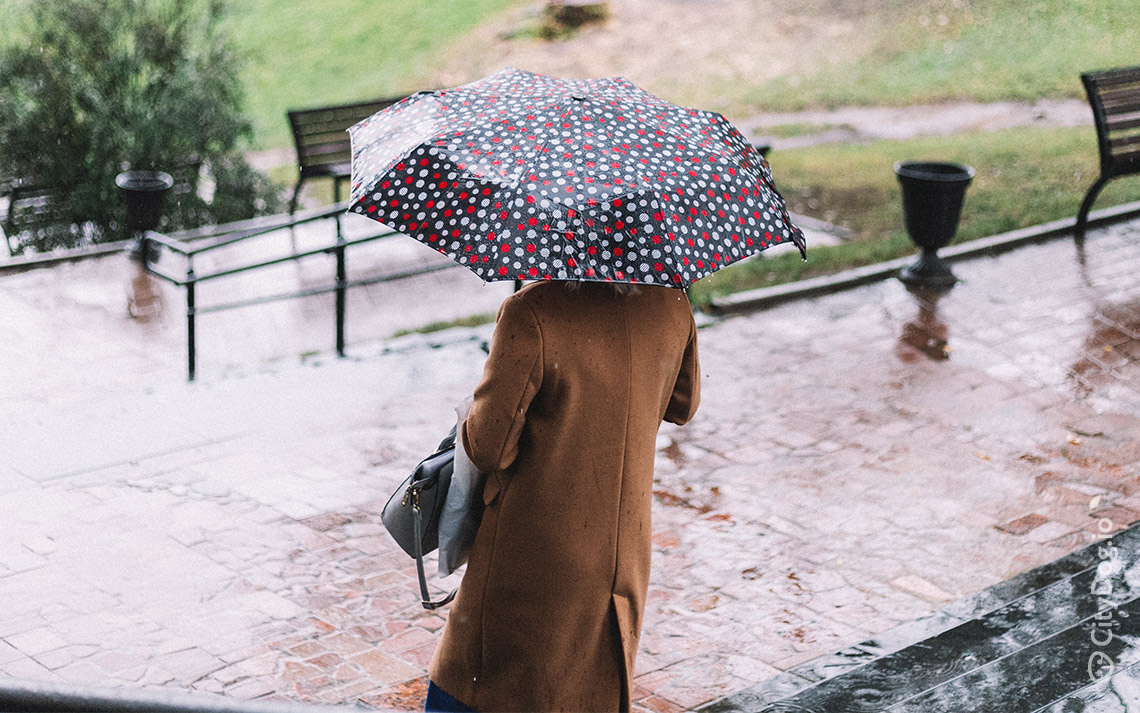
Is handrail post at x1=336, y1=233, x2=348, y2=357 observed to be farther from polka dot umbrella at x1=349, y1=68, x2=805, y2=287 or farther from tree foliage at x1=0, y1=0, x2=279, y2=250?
tree foliage at x1=0, y1=0, x2=279, y2=250

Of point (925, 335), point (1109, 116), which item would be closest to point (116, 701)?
point (925, 335)

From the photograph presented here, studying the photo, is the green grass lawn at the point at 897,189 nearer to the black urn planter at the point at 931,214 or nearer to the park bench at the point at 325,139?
the black urn planter at the point at 931,214

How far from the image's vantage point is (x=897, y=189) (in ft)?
41.2

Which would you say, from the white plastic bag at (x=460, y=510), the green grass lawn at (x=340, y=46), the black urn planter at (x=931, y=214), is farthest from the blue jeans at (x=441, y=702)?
the green grass lawn at (x=340, y=46)

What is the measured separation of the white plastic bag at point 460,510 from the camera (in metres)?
3.11

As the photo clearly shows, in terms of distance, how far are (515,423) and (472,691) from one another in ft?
2.52

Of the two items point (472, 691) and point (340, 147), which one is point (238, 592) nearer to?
point (472, 691)

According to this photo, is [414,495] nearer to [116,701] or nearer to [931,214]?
[116,701]

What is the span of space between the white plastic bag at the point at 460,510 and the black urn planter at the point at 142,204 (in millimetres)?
7495

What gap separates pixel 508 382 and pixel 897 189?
1041cm

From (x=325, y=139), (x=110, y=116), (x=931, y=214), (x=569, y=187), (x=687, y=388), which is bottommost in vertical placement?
(x=110, y=116)

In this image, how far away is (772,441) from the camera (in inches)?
259

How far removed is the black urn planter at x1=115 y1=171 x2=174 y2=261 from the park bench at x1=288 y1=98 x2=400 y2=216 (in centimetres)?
113

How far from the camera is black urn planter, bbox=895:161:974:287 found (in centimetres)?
877
